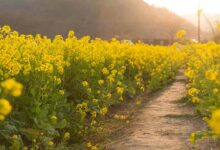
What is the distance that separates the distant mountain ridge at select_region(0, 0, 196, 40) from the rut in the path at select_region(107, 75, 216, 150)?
172 ft

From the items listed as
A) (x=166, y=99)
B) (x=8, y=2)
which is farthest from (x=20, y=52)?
(x=8, y=2)

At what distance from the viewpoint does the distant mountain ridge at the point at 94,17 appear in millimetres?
65250

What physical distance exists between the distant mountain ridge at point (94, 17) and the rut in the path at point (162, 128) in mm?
52302

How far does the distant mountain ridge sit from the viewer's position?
65.2 m

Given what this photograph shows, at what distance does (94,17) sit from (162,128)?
6665 centimetres

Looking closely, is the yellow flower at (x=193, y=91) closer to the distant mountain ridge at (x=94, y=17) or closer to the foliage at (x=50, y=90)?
the foliage at (x=50, y=90)

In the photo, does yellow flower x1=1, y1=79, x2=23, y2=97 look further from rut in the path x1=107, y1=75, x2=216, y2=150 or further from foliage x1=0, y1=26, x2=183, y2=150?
rut in the path x1=107, y1=75, x2=216, y2=150

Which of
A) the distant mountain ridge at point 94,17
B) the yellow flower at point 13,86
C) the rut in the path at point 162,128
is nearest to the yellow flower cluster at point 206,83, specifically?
the rut in the path at point 162,128

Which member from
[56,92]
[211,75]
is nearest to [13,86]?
[211,75]

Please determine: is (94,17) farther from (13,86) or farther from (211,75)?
(13,86)

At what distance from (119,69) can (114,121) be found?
1816 millimetres

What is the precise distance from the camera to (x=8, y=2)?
257 ft

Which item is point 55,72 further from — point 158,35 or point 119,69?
point 158,35

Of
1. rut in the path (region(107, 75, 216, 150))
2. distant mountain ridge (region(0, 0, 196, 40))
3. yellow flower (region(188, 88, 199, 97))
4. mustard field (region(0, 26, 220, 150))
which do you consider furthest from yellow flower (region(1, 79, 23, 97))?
distant mountain ridge (region(0, 0, 196, 40))
